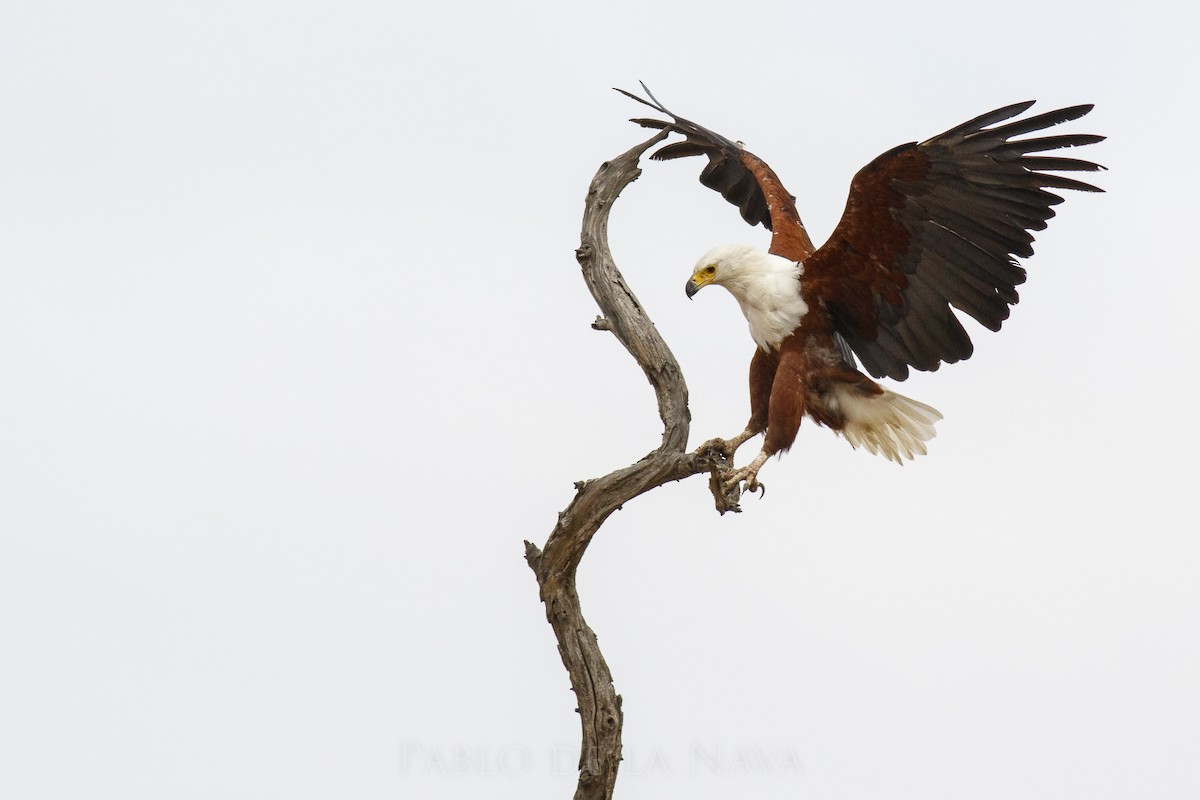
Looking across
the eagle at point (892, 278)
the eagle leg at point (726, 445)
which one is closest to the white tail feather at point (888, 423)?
the eagle at point (892, 278)

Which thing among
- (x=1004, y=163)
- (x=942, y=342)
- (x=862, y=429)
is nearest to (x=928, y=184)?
(x=1004, y=163)

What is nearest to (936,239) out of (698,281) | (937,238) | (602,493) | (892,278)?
(937,238)

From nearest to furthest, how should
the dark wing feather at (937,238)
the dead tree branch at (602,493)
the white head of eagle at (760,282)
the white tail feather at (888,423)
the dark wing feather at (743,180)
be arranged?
the dark wing feather at (937,238), the dead tree branch at (602,493), the white head of eagle at (760,282), the white tail feather at (888,423), the dark wing feather at (743,180)

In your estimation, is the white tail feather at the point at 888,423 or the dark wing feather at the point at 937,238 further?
the white tail feather at the point at 888,423

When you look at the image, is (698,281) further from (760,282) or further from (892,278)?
(892,278)

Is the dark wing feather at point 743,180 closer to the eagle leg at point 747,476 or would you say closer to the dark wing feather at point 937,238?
the dark wing feather at point 937,238

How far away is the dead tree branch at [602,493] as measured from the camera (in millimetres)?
7910

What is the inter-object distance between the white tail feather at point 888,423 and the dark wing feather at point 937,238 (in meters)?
0.21

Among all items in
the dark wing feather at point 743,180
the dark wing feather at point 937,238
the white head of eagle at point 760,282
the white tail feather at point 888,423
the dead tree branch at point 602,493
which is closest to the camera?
the dark wing feather at point 937,238

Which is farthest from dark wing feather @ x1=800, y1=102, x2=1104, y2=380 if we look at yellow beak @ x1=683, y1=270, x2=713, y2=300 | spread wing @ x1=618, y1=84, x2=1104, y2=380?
yellow beak @ x1=683, y1=270, x2=713, y2=300

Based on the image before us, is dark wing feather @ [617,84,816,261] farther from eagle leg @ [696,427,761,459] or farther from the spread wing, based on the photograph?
eagle leg @ [696,427,761,459]

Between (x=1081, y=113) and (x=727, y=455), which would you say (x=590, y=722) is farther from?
(x=1081, y=113)

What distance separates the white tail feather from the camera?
8648 millimetres

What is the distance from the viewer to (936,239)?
7965mm
